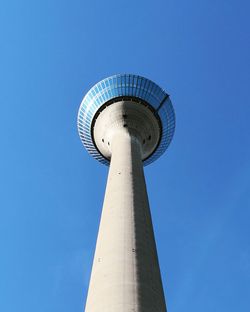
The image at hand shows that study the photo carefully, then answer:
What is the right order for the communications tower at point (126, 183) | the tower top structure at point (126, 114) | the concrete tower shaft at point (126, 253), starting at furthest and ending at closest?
the tower top structure at point (126, 114), the communications tower at point (126, 183), the concrete tower shaft at point (126, 253)

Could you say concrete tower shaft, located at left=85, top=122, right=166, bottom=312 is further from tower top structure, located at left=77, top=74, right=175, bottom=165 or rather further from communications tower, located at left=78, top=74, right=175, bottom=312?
tower top structure, located at left=77, top=74, right=175, bottom=165

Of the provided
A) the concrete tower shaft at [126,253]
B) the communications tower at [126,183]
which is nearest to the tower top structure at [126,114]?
the communications tower at [126,183]

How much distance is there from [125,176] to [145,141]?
1086 cm

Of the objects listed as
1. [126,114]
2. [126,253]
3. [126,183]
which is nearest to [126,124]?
[126,114]

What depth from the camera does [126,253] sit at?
884 inches

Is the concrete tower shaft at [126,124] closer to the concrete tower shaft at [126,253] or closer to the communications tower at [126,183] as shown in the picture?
the communications tower at [126,183]

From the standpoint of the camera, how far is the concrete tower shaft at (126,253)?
789 inches

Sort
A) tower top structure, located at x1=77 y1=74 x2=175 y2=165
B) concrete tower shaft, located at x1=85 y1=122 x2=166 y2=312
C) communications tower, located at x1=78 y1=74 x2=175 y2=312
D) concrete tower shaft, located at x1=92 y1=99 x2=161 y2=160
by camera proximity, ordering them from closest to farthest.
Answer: concrete tower shaft, located at x1=85 y1=122 x2=166 y2=312, communications tower, located at x1=78 y1=74 x2=175 y2=312, concrete tower shaft, located at x1=92 y1=99 x2=161 y2=160, tower top structure, located at x1=77 y1=74 x2=175 y2=165

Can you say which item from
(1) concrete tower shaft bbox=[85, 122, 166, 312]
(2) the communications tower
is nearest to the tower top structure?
(2) the communications tower

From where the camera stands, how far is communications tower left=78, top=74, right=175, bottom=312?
20.6 metres

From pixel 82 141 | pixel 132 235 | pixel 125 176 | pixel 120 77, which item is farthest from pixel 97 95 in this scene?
pixel 132 235

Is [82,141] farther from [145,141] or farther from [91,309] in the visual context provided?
[91,309]

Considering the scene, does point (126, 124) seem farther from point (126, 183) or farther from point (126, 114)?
point (126, 183)

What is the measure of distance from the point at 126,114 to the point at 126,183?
12176 millimetres
